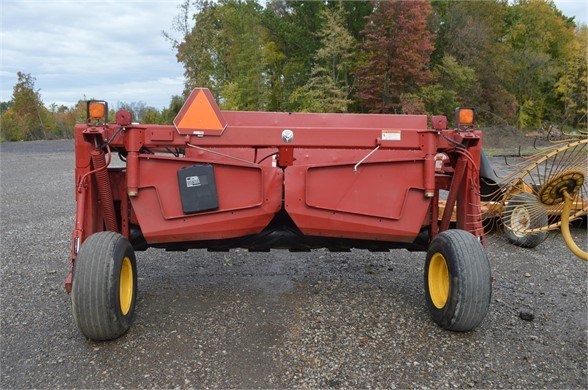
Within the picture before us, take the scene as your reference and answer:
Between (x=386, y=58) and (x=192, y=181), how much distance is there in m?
26.5

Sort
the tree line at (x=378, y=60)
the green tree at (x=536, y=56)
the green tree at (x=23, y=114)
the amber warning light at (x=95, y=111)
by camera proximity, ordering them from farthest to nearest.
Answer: the green tree at (x=23, y=114), the green tree at (x=536, y=56), the tree line at (x=378, y=60), the amber warning light at (x=95, y=111)

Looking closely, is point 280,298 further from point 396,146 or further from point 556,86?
point 556,86

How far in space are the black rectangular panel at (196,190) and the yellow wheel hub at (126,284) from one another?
0.55 m

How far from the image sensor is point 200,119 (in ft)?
11.2

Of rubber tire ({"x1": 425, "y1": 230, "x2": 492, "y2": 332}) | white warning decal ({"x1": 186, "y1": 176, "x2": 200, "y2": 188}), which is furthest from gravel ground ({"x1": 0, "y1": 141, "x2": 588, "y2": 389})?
white warning decal ({"x1": 186, "y1": 176, "x2": 200, "y2": 188})

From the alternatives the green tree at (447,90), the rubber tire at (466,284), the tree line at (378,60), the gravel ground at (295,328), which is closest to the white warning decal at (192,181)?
the gravel ground at (295,328)

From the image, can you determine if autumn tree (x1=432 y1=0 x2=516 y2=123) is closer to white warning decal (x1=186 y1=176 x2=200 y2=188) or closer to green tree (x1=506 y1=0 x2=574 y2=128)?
green tree (x1=506 y1=0 x2=574 y2=128)

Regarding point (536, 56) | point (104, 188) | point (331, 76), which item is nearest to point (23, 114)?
point (331, 76)

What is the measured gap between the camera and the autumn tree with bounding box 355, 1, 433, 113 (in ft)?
90.5

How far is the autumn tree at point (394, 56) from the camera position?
1086 inches

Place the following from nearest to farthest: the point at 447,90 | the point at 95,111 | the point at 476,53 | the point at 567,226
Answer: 1. the point at 567,226
2. the point at 95,111
3. the point at 447,90
4. the point at 476,53

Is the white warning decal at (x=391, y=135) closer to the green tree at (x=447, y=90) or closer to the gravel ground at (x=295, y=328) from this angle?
the gravel ground at (x=295, y=328)

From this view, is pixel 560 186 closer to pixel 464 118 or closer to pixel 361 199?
pixel 464 118

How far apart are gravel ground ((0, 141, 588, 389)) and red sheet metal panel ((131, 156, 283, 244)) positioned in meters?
0.73
